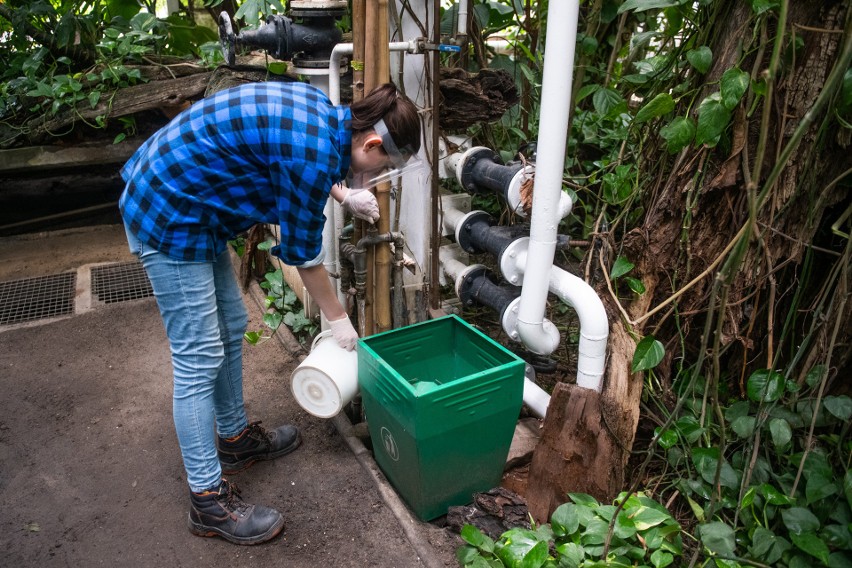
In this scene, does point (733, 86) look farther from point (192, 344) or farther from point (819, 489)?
point (192, 344)

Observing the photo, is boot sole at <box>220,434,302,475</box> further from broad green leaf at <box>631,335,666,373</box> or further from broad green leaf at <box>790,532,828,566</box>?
broad green leaf at <box>790,532,828,566</box>

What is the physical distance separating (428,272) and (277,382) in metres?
0.88

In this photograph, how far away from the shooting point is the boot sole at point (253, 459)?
2.44 meters

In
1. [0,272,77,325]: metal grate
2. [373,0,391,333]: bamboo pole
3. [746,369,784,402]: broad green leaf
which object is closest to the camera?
[746,369,784,402]: broad green leaf

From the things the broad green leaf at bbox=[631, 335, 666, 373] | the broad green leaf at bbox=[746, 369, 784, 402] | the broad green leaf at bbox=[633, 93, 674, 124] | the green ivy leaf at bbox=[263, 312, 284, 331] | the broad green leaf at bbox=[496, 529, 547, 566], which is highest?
the broad green leaf at bbox=[633, 93, 674, 124]

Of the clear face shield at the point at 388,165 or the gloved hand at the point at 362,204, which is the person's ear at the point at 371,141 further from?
the gloved hand at the point at 362,204

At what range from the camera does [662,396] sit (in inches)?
88.3

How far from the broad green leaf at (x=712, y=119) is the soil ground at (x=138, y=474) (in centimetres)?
150

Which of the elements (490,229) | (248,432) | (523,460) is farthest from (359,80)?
(523,460)

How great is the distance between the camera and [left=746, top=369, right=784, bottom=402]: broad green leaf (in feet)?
6.66

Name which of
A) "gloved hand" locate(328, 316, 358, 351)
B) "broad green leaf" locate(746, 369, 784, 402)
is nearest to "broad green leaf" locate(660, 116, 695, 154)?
"broad green leaf" locate(746, 369, 784, 402)

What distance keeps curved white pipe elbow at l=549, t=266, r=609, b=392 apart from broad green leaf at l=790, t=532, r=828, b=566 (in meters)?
0.69

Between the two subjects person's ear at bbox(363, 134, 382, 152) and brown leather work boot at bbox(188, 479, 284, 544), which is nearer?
person's ear at bbox(363, 134, 382, 152)

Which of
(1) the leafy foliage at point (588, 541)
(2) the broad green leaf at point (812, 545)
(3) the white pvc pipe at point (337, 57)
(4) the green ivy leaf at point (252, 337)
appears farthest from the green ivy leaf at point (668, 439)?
(4) the green ivy leaf at point (252, 337)
